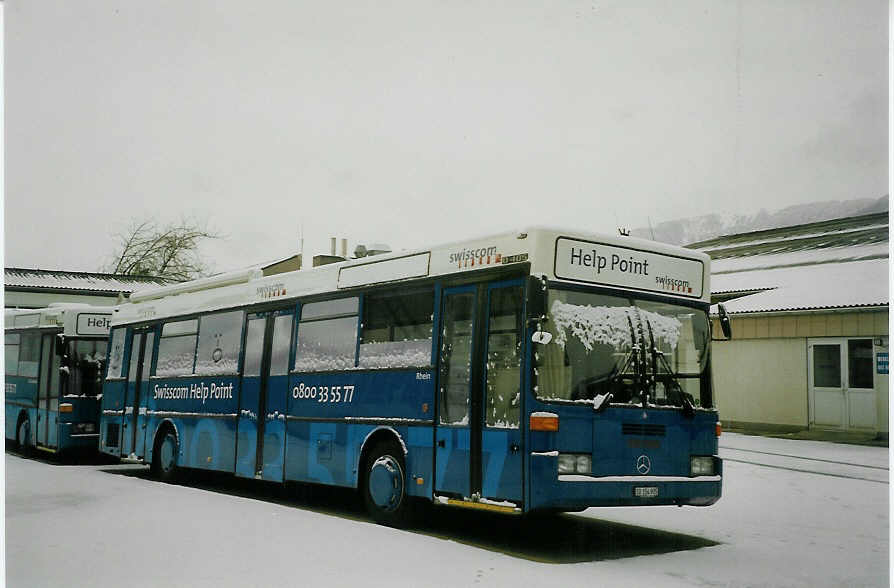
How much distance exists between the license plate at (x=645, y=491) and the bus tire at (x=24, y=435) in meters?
11.6

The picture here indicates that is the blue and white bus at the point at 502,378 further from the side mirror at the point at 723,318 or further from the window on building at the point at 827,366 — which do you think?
the window on building at the point at 827,366

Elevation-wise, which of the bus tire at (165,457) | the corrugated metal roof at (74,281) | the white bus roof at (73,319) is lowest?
the bus tire at (165,457)

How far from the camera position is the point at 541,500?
7.58m

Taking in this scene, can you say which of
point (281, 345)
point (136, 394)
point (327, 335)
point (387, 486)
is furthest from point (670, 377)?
point (136, 394)

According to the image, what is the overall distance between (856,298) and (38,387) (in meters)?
12.9

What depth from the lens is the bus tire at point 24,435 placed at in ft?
52.7

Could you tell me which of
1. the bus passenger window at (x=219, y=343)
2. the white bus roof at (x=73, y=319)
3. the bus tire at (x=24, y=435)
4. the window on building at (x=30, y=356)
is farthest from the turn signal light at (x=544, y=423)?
the bus tire at (x=24, y=435)

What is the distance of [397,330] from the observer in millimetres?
9477

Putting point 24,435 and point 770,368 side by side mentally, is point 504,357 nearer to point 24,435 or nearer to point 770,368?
point 24,435

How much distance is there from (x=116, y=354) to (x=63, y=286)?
142 cm

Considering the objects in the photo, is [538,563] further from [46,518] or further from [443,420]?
[46,518]

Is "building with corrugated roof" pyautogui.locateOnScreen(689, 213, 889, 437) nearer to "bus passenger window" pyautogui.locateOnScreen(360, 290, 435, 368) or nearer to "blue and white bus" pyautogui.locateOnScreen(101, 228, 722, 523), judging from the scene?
"blue and white bus" pyautogui.locateOnScreen(101, 228, 722, 523)

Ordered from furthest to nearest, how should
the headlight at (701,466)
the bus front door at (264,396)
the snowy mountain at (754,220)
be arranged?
the bus front door at (264,396) < the snowy mountain at (754,220) < the headlight at (701,466)

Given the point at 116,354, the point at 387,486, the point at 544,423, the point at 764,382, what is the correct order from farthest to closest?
the point at 764,382 → the point at 116,354 → the point at 387,486 → the point at 544,423
